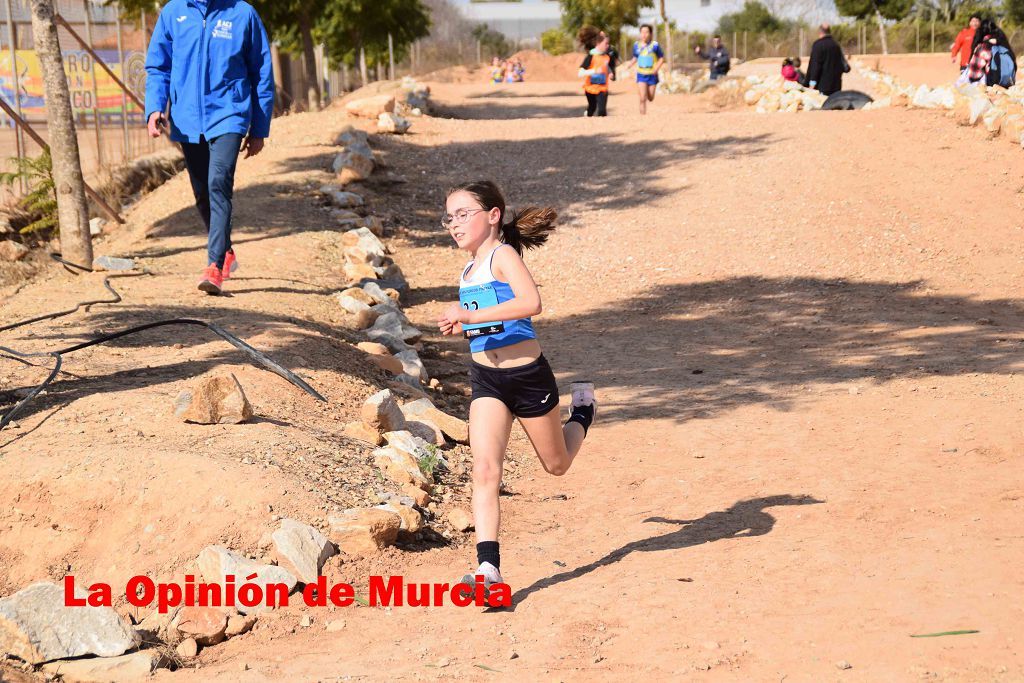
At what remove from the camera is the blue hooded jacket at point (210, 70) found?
24.0 ft

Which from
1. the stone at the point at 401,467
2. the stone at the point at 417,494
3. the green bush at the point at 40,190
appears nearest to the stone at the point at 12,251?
the green bush at the point at 40,190

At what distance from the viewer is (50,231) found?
1225 centimetres

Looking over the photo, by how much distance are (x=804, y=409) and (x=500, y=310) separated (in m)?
3.47

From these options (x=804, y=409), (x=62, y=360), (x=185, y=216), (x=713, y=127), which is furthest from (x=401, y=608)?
(x=713, y=127)

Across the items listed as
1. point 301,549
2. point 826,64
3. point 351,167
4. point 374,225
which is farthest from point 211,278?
point 826,64

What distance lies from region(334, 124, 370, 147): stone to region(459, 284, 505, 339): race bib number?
11324mm

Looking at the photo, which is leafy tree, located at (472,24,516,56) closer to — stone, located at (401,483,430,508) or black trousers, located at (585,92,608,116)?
black trousers, located at (585,92,608,116)

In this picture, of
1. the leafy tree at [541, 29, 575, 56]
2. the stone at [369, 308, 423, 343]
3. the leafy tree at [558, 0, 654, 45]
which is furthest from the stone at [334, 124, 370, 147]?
the leafy tree at [541, 29, 575, 56]

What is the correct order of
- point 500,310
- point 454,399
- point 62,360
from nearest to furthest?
point 500,310
point 62,360
point 454,399

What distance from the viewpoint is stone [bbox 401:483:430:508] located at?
494cm

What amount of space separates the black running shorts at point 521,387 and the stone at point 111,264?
5490 millimetres

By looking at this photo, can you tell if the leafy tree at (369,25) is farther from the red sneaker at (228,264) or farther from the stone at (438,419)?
the stone at (438,419)

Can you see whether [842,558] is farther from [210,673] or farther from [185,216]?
[185,216]

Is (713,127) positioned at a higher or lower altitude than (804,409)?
higher
